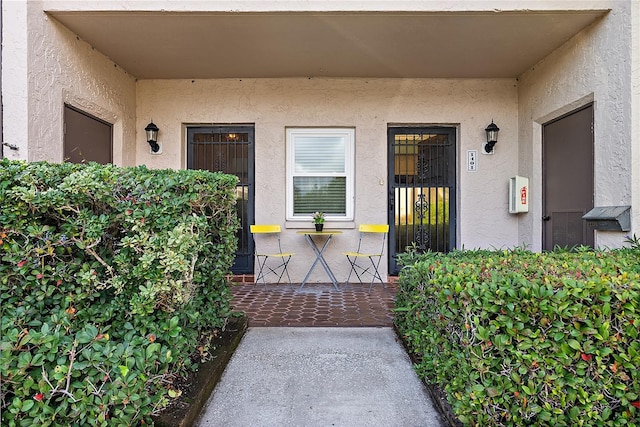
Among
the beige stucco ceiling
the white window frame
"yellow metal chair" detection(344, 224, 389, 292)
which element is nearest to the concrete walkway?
"yellow metal chair" detection(344, 224, 389, 292)

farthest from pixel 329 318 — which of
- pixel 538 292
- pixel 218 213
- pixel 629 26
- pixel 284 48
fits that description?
pixel 629 26

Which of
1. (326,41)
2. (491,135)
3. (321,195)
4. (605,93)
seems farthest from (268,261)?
(605,93)

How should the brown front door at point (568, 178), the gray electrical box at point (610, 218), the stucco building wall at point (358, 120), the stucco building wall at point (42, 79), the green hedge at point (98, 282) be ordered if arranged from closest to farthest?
the green hedge at point (98, 282)
the gray electrical box at point (610, 218)
the stucco building wall at point (42, 79)
the brown front door at point (568, 178)
the stucco building wall at point (358, 120)

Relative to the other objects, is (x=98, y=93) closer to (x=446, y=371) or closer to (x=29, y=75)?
(x=29, y=75)

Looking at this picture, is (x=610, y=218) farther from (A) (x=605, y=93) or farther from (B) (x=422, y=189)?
(B) (x=422, y=189)

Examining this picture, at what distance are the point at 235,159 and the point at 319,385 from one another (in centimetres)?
376

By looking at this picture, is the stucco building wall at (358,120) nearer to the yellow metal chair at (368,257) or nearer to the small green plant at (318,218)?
the yellow metal chair at (368,257)

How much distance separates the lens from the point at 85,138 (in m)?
4.15

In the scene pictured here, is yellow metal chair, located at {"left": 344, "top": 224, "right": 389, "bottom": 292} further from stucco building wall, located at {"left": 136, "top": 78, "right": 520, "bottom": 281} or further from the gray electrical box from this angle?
the gray electrical box

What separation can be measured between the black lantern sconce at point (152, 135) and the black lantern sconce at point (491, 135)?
445 centimetres

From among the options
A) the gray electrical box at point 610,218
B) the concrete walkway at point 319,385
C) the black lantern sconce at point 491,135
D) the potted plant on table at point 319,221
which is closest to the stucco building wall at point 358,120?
the black lantern sconce at point 491,135

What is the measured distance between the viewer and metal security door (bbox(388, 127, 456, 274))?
5.25 meters

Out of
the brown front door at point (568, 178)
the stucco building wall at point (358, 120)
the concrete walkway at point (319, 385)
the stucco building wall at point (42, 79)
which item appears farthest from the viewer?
the stucco building wall at point (358, 120)

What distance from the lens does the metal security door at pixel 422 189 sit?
5.25 meters
